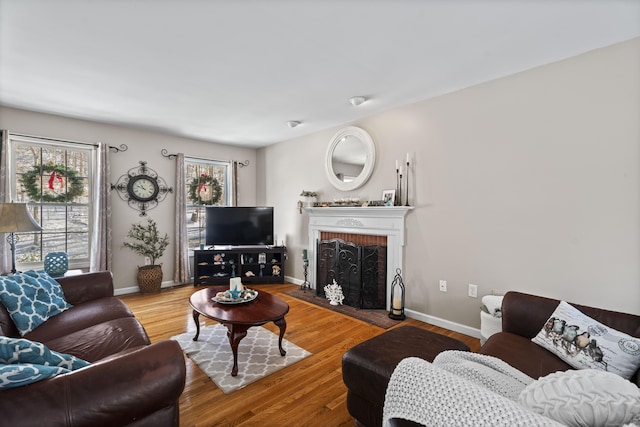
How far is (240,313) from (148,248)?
9.25 ft

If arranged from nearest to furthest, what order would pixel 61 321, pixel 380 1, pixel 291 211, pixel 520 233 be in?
pixel 380 1 → pixel 61 321 → pixel 520 233 → pixel 291 211

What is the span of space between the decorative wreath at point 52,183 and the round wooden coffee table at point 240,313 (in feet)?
8.80

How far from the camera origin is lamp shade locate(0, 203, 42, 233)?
254 centimetres

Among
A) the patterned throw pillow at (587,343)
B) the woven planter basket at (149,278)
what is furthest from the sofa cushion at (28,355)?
the woven planter basket at (149,278)

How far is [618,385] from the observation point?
0.88 meters

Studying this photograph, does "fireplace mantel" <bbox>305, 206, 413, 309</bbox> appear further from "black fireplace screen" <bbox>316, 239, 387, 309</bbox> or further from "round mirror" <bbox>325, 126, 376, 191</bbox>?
"round mirror" <bbox>325, 126, 376, 191</bbox>

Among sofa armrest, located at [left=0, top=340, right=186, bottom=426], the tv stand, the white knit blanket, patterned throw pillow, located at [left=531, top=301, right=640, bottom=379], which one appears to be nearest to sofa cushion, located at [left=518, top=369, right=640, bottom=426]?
the white knit blanket

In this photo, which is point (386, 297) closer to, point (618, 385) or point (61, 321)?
point (618, 385)

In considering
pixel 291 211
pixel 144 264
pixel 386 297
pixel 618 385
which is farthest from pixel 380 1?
pixel 144 264

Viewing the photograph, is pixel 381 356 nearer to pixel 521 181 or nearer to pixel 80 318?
pixel 521 181

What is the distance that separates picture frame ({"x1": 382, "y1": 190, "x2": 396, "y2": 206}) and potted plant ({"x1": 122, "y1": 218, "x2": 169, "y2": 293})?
3.40 metres

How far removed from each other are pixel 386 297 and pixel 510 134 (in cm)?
216

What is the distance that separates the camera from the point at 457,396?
3.05ft

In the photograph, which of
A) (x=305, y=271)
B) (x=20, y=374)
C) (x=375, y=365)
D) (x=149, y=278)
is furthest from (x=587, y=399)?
(x=149, y=278)
